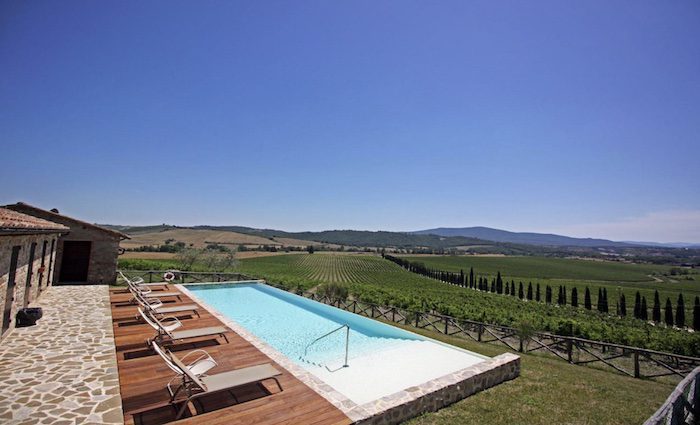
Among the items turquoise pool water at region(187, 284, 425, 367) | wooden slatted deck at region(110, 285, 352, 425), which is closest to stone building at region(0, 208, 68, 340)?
wooden slatted deck at region(110, 285, 352, 425)

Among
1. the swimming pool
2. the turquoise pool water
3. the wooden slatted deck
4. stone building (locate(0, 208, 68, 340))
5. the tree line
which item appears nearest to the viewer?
the wooden slatted deck

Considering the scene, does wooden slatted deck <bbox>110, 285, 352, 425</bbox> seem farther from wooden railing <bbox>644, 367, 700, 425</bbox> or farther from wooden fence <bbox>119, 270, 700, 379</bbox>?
wooden fence <bbox>119, 270, 700, 379</bbox>

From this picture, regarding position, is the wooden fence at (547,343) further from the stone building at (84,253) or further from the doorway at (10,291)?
the doorway at (10,291)

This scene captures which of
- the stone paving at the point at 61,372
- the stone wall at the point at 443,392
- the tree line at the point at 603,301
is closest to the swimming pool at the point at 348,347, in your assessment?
the stone wall at the point at 443,392

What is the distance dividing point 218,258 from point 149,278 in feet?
34.3

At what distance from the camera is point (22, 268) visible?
26.9ft

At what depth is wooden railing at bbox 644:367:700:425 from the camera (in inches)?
170

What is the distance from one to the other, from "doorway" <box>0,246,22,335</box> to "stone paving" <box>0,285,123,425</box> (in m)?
0.30

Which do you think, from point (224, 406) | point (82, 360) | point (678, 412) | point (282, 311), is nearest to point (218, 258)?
point (282, 311)

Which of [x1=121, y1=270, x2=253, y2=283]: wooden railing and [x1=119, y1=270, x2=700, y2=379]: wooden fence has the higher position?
[x1=121, y1=270, x2=253, y2=283]: wooden railing

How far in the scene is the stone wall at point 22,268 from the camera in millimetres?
6688

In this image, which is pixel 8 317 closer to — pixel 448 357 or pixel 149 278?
pixel 448 357

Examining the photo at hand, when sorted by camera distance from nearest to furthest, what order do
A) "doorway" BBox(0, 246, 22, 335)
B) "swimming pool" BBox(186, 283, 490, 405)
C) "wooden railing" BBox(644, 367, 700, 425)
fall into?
"wooden railing" BBox(644, 367, 700, 425), "doorway" BBox(0, 246, 22, 335), "swimming pool" BBox(186, 283, 490, 405)

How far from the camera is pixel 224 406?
16.1 feet
